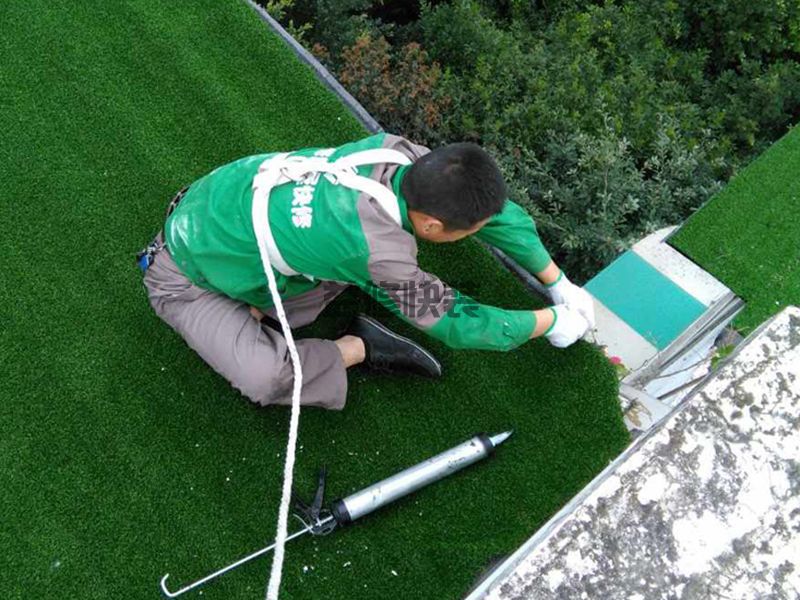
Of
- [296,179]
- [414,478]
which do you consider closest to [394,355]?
[414,478]

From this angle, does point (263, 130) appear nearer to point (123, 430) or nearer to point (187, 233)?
point (187, 233)

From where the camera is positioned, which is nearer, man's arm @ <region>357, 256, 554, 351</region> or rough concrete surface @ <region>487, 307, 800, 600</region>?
rough concrete surface @ <region>487, 307, 800, 600</region>

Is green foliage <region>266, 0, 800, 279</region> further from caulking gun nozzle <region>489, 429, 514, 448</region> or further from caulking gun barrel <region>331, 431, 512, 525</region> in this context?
caulking gun barrel <region>331, 431, 512, 525</region>

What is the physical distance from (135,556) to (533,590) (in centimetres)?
189

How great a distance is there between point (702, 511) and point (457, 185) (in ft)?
4.02

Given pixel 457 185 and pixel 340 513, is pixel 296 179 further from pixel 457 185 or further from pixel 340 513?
pixel 340 513

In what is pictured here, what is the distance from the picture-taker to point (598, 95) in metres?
4.34

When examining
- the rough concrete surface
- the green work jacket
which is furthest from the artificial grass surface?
the rough concrete surface

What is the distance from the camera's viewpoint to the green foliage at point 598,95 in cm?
396

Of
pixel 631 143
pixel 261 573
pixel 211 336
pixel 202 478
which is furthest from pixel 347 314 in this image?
pixel 631 143

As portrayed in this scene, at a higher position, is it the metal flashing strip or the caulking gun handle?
the metal flashing strip

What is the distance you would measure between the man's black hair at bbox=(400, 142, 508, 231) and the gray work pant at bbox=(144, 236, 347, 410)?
0.85 m

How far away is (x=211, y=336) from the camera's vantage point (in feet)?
9.62

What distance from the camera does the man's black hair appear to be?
245cm
